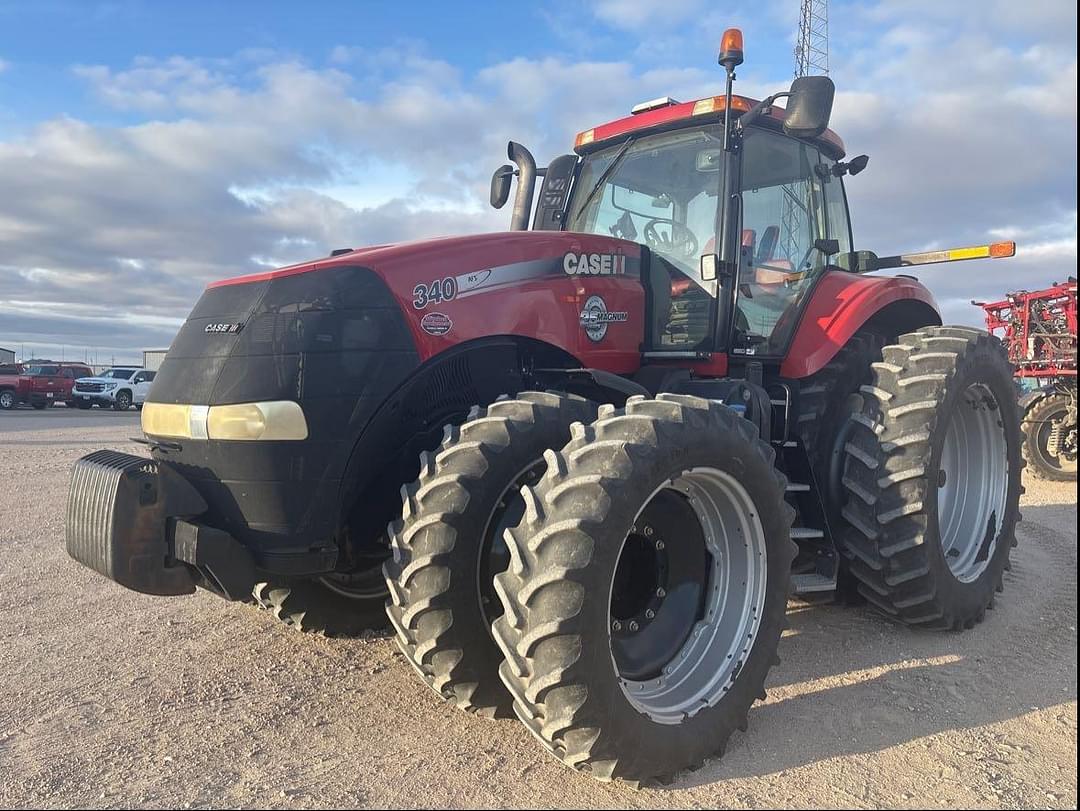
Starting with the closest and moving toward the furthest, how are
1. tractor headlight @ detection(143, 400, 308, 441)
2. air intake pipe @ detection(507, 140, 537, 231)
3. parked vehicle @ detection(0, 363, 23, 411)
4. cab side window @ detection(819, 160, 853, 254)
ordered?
tractor headlight @ detection(143, 400, 308, 441) < air intake pipe @ detection(507, 140, 537, 231) < cab side window @ detection(819, 160, 853, 254) < parked vehicle @ detection(0, 363, 23, 411)

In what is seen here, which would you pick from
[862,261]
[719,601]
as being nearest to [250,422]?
[719,601]

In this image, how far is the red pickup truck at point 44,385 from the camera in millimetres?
27562

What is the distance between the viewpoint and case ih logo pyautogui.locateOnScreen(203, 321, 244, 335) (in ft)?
10.2

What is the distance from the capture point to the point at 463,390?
352 cm

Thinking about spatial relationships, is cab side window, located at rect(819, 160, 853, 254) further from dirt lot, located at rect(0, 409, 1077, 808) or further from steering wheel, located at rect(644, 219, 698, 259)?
dirt lot, located at rect(0, 409, 1077, 808)

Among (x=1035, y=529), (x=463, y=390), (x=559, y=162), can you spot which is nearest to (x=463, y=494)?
(x=463, y=390)

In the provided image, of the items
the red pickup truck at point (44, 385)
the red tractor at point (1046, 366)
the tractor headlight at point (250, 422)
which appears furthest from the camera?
the red pickup truck at point (44, 385)

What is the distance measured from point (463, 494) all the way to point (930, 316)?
380cm

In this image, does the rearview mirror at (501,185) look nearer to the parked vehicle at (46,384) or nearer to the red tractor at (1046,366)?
the red tractor at (1046,366)

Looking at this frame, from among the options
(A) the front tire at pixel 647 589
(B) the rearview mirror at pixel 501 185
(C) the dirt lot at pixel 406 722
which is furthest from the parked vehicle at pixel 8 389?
(A) the front tire at pixel 647 589

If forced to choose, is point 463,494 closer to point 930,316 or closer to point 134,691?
point 134,691

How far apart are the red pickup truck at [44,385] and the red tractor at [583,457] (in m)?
28.9

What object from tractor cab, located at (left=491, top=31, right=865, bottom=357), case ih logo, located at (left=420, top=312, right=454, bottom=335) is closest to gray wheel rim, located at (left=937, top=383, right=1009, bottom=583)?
tractor cab, located at (left=491, top=31, right=865, bottom=357)

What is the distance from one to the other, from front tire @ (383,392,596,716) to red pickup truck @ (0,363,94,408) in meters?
30.0
